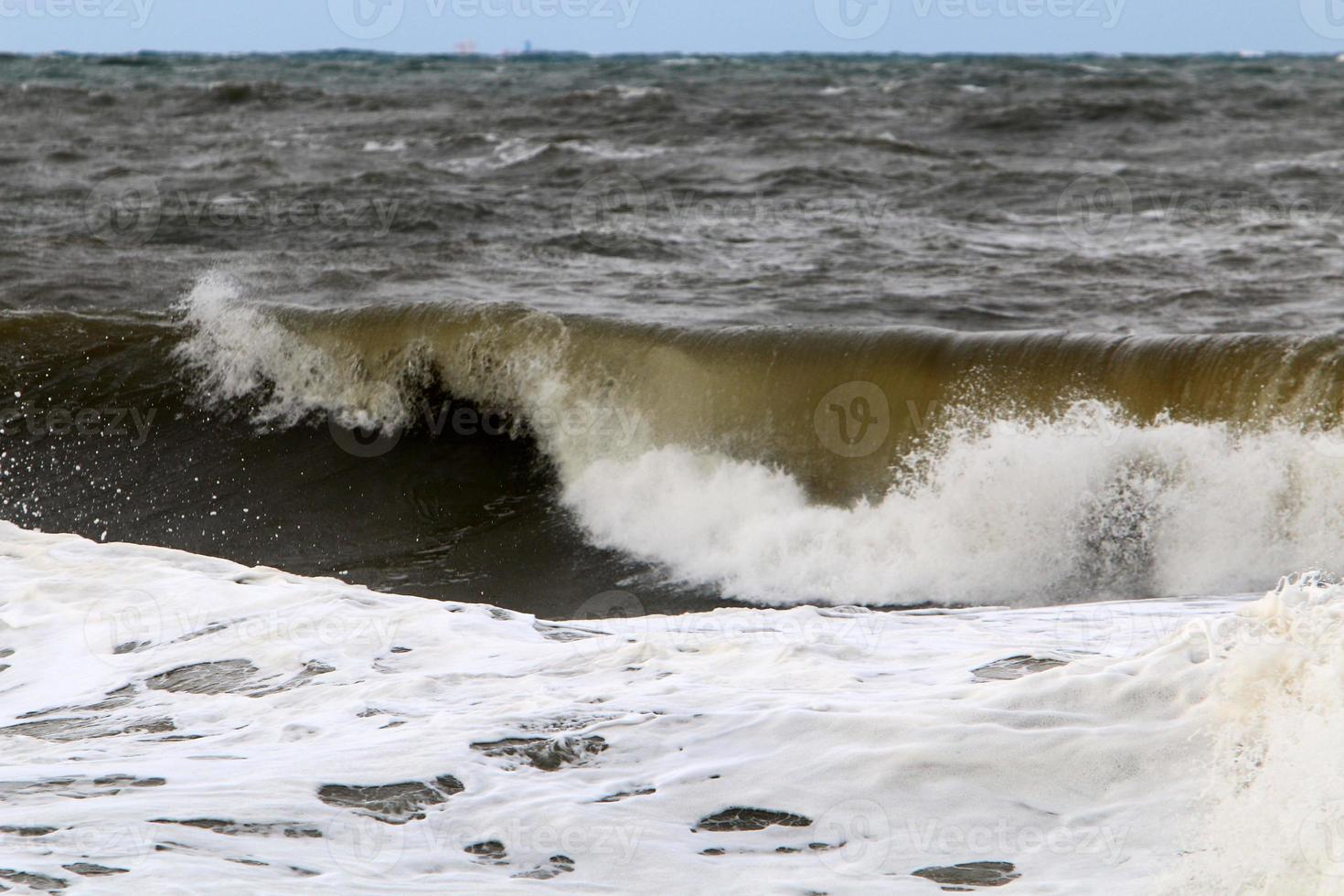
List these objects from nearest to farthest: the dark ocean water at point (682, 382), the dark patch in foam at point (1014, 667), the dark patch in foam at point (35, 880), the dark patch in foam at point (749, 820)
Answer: the dark patch in foam at point (35, 880)
the dark patch in foam at point (749, 820)
the dark patch in foam at point (1014, 667)
the dark ocean water at point (682, 382)

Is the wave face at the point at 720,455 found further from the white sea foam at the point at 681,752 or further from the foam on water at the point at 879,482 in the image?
the white sea foam at the point at 681,752

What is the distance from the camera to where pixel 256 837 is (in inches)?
125

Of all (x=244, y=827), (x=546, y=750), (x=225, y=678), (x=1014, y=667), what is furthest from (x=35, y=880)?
(x=1014, y=667)

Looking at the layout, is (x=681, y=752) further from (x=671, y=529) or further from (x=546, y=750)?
(x=671, y=529)

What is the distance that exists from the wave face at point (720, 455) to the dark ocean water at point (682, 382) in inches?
0.9

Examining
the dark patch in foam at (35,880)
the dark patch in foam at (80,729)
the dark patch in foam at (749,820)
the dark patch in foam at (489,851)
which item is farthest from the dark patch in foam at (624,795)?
the dark patch in foam at (80,729)

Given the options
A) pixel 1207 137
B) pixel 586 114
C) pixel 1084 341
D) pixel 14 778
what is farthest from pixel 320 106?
pixel 14 778

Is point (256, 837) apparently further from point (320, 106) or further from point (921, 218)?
point (320, 106)

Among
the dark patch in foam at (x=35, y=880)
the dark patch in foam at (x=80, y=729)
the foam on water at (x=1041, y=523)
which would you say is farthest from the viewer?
the foam on water at (x=1041, y=523)

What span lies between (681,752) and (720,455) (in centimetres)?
404

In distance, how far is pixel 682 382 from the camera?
8.09 metres

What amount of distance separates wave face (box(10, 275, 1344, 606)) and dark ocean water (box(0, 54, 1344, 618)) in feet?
0.07

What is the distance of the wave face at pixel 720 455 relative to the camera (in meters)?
6.46

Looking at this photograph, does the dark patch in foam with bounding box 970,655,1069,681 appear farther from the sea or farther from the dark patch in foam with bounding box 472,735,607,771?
the dark patch in foam with bounding box 472,735,607,771
